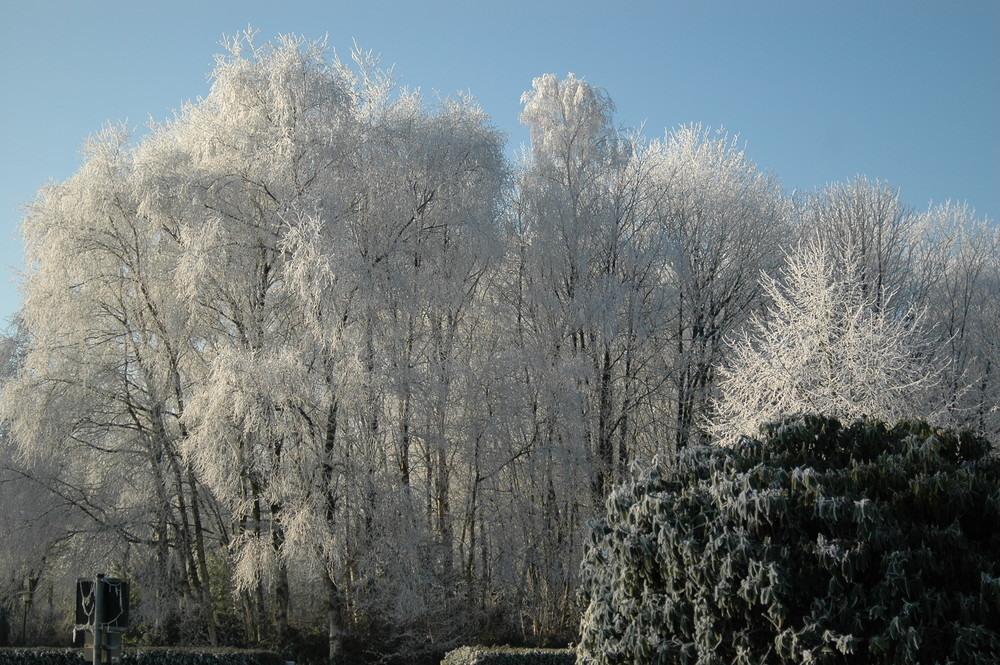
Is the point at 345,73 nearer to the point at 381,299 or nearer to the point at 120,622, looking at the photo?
the point at 381,299

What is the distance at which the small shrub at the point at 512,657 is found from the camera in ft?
48.5

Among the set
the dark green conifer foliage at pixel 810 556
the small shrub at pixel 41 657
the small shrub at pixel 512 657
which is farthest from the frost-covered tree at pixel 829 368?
the small shrub at pixel 41 657

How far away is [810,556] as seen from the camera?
874 cm

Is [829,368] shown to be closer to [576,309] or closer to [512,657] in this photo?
[576,309]

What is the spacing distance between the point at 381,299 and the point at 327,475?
3.55 meters

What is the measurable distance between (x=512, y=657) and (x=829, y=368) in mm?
7782

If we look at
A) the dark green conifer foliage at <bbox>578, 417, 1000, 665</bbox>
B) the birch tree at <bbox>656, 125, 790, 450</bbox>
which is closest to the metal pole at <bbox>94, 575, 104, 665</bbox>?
the dark green conifer foliage at <bbox>578, 417, 1000, 665</bbox>

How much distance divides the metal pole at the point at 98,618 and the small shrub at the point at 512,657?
822 cm

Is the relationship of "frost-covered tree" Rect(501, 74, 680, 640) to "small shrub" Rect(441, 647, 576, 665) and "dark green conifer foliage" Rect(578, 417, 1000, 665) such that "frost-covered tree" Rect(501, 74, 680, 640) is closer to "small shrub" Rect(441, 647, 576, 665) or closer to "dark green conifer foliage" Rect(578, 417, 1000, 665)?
"small shrub" Rect(441, 647, 576, 665)

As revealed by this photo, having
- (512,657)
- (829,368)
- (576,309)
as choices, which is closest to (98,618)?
(512,657)

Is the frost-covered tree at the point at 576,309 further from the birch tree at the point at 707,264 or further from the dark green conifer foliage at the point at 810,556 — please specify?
the dark green conifer foliage at the point at 810,556

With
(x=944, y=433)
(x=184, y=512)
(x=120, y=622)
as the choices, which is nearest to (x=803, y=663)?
(x=944, y=433)

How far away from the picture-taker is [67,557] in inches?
693

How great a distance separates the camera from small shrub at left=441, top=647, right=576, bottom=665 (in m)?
14.8
